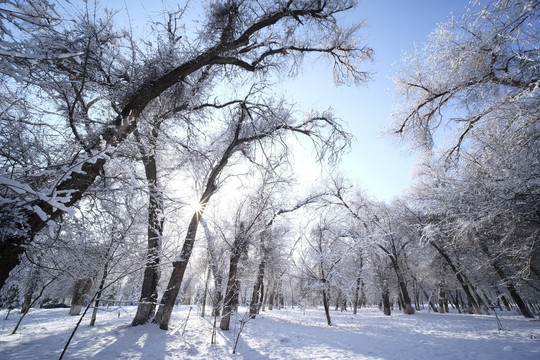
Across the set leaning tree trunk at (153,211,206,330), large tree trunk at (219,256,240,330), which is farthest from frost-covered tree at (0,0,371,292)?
large tree trunk at (219,256,240,330)

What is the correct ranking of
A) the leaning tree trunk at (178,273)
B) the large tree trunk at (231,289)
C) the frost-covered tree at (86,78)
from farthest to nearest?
the large tree trunk at (231,289) < the leaning tree trunk at (178,273) < the frost-covered tree at (86,78)

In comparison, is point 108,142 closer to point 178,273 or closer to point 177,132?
point 177,132

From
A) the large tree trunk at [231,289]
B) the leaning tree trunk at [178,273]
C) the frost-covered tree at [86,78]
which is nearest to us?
the frost-covered tree at [86,78]

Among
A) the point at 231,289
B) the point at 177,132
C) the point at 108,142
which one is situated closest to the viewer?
the point at 108,142

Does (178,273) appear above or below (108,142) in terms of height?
below

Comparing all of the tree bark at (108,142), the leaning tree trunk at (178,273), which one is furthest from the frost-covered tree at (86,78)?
the leaning tree trunk at (178,273)

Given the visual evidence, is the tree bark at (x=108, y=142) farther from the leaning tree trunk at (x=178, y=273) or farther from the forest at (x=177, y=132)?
the leaning tree trunk at (x=178, y=273)

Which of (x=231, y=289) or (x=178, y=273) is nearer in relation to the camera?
(x=178, y=273)

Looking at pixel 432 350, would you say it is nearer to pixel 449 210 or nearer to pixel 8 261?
pixel 449 210

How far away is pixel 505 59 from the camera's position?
5.11 meters

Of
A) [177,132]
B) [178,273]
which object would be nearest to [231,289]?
[178,273]

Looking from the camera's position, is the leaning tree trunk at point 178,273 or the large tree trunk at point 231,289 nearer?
the leaning tree trunk at point 178,273

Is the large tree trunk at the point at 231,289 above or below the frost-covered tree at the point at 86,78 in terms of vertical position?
below

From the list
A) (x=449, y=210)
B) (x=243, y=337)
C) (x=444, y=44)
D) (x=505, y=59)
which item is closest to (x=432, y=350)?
(x=449, y=210)
